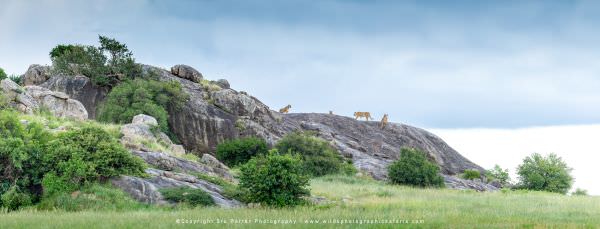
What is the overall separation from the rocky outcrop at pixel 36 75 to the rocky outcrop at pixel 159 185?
118 ft

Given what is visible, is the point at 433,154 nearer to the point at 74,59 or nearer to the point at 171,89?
the point at 171,89

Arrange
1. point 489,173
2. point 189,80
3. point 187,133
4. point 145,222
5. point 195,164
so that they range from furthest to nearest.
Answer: point 489,173 → point 189,80 → point 187,133 → point 195,164 → point 145,222

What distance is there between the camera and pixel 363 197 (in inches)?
1106

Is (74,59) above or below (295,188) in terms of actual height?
above

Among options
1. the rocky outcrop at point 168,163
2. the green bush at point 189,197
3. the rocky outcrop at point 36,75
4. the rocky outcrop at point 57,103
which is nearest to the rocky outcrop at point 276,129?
the rocky outcrop at point 57,103

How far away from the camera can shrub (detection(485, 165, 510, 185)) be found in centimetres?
6412

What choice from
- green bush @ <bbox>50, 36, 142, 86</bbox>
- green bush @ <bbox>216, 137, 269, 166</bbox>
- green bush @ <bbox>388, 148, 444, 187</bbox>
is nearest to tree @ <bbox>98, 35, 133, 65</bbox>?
green bush @ <bbox>50, 36, 142, 86</bbox>

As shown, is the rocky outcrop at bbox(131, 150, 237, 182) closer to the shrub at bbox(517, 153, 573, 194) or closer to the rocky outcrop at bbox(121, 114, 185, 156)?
the rocky outcrop at bbox(121, 114, 185, 156)

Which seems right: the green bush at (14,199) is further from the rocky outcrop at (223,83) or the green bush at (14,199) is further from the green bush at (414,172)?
the rocky outcrop at (223,83)

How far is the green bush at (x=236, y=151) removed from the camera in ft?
162

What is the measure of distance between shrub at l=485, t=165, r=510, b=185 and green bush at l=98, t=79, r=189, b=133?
1367 inches

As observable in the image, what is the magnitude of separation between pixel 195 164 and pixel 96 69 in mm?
28336

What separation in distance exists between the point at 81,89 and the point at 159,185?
3388cm

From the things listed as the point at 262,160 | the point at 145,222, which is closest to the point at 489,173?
the point at 262,160
